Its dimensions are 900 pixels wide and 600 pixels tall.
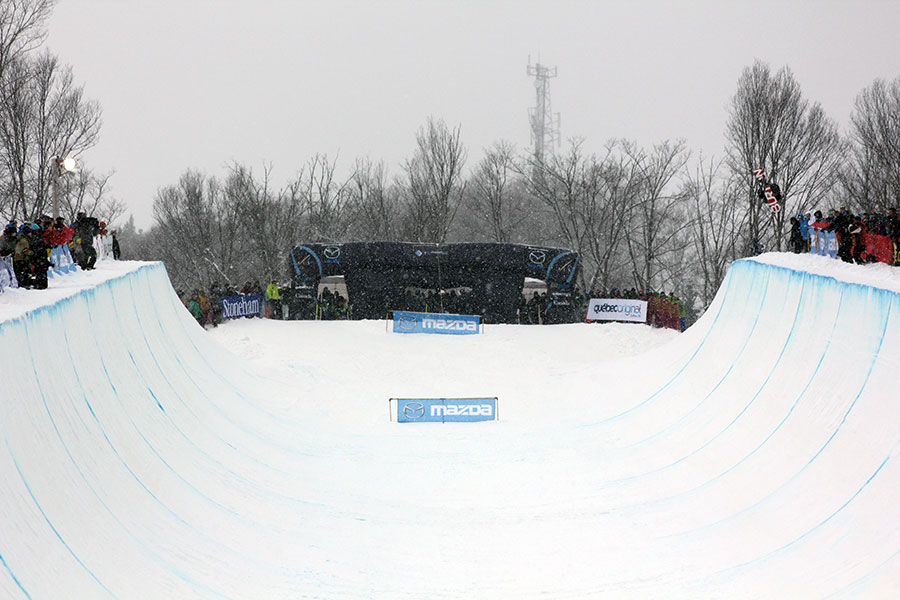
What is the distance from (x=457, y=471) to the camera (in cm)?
1322

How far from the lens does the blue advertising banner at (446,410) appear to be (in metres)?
16.9

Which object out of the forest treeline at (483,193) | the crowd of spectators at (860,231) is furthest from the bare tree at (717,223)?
the crowd of spectators at (860,231)

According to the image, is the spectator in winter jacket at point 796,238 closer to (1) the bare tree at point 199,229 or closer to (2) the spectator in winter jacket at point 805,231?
(2) the spectator in winter jacket at point 805,231

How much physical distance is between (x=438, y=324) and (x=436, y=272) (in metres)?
3.58

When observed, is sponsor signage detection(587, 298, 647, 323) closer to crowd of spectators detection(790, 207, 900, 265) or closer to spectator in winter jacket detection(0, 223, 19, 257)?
crowd of spectators detection(790, 207, 900, 265)

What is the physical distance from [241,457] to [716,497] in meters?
7.99

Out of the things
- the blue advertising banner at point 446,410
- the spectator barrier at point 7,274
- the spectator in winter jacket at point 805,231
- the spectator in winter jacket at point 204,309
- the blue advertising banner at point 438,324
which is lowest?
the blue advertising banner at point 446,410

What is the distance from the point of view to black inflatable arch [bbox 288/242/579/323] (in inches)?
1117

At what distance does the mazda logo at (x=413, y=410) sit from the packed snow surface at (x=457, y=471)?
0.76 ft

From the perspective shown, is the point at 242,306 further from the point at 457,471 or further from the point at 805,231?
the point at 805,231

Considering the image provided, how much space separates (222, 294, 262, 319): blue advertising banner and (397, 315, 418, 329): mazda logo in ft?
19.4

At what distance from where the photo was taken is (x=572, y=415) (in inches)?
681

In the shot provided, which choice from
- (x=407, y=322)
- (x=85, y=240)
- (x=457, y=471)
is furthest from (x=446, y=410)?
(x=85, y=240)

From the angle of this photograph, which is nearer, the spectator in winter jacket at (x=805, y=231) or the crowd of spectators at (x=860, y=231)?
the crowd of spectators at (x=860, y=231)
